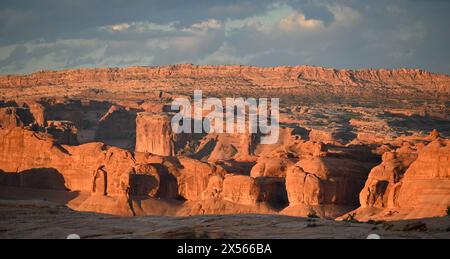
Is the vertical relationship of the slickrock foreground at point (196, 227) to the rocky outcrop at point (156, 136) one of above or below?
below

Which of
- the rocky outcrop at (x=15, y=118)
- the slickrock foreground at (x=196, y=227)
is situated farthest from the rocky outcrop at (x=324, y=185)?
the rocky outcrop at (x=15, y=118)

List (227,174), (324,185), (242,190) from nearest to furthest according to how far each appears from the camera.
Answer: (324,185), (242,190), (227,174)

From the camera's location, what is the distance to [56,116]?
151 meters

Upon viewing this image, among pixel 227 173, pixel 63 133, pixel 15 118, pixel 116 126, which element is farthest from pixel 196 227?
pixel 116 126

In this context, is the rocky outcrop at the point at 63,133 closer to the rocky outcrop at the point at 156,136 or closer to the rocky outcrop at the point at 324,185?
the rocky outcrop at the point at 156,136

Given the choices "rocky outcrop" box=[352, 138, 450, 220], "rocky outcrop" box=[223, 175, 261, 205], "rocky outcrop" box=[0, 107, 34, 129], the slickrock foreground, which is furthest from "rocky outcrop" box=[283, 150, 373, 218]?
"rocky outcrop" box=[0, 107, 34, 129]

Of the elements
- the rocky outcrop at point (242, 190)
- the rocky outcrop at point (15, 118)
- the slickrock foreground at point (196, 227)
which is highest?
the rocky outcrop at point (15, 118)

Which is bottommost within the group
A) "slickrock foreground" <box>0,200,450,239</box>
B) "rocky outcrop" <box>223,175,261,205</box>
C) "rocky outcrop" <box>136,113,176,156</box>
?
"rocky outcrop" <box>223,175,261,205</box>

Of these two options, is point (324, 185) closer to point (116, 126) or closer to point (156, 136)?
point (156, 136)

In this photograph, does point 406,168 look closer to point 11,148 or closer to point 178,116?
point 11,148

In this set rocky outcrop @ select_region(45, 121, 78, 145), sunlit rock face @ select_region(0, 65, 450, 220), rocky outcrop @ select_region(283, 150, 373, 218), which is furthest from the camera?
rocky outcrop @ select_region(45, 121, 78, 145)

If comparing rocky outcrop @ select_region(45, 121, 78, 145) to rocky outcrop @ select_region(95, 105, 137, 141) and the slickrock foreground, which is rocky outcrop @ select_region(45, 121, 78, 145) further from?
the slickrock foreground

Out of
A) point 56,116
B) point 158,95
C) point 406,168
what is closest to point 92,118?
point 56,116
